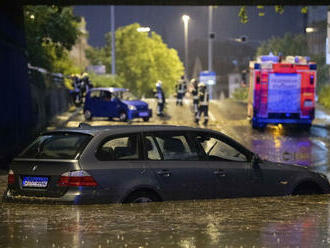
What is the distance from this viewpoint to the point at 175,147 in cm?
1004

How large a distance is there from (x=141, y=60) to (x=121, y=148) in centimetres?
8056

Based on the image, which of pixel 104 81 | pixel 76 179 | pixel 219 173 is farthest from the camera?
pixel 104 81

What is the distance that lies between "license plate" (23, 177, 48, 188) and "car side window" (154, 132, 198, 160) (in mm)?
1454

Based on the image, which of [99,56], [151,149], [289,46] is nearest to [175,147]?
[151,149]

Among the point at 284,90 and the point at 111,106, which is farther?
the point at 111,106

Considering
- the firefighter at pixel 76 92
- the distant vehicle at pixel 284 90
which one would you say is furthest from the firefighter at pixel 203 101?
the firefighter at pixel 76 92

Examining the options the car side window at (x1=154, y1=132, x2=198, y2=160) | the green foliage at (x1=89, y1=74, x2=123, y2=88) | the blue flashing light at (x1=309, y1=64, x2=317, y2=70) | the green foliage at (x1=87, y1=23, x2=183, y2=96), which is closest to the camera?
the car side window at (x1=154, y1=132, x2=198, y2=160)

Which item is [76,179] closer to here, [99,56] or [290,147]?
[290,147]

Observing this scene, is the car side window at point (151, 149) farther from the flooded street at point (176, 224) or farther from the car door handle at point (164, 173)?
the flooded street at point (176, 224)

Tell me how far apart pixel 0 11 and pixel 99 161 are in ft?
34.5

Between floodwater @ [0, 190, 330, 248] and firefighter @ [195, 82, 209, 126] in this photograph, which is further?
firefighter @ [195, 82, 209, 126]

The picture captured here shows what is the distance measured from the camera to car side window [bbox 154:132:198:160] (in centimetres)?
996

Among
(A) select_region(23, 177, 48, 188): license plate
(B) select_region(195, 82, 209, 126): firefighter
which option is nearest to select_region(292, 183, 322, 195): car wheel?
(A) select_region(23, 177, 48, 188): license plate

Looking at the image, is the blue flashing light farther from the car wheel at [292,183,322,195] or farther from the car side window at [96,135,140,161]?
the car side window at [96,135,140,161]
